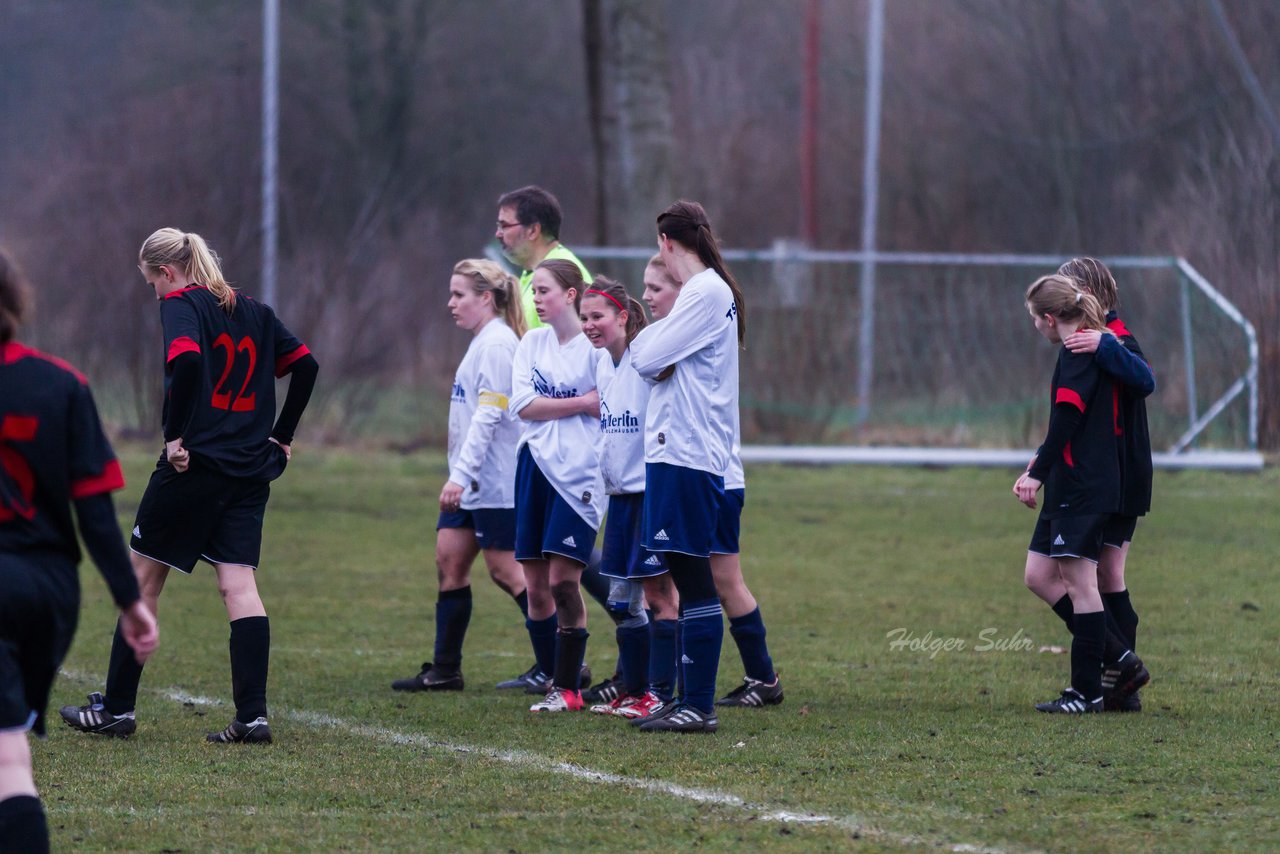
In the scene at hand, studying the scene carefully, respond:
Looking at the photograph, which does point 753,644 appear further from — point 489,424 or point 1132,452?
point 1132,452

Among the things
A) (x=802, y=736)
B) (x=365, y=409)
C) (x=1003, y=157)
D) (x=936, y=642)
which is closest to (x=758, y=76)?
(x=1003, y=157)

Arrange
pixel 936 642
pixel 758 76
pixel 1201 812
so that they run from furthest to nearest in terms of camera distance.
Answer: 1. pixel 758 76
2. pixel 936 642
3. pixel 1201 812

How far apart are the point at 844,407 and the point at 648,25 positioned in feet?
17.1

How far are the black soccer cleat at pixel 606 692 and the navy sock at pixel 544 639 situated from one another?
8.2 inches

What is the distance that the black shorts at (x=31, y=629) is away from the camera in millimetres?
3416

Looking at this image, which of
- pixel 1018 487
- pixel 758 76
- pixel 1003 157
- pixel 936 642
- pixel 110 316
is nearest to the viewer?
pixel 1018 487

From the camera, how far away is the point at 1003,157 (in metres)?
27.4

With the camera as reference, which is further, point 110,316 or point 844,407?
point 110,316

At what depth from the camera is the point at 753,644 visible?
6.05 meters

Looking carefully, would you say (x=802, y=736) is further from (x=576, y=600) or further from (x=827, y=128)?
(x=827, y=128)

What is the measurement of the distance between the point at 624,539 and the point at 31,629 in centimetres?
283

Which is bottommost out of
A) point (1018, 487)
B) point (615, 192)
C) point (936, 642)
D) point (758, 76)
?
point (936, 642)

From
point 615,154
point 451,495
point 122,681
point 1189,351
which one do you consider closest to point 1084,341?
point 451,495

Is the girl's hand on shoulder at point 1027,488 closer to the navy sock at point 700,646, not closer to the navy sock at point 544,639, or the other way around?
the navy sock at point 700,646
